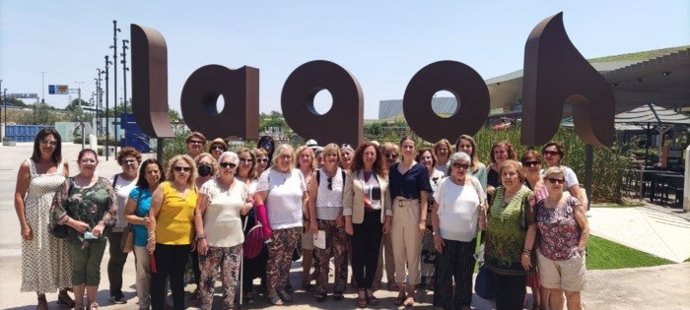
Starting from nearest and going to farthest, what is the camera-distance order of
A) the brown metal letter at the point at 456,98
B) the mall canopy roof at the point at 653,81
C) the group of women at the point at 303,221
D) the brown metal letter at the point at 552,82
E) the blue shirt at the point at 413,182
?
the group of women at the point at 303,221, the blue shirt at the point at 413,182, the brown metal letter at the point at 552,82, the brown metal letter at the point at 456,98, the mall canopy roof at the point at 653,81

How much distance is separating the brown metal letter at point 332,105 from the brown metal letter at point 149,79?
1843 millimetres

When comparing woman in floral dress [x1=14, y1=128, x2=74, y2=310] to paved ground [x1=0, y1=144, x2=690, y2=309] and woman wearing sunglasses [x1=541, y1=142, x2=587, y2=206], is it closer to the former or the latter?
paved ground [x1=0, y1=144, x2=690, y2=309]

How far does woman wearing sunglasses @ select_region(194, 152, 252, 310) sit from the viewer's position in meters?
4.21

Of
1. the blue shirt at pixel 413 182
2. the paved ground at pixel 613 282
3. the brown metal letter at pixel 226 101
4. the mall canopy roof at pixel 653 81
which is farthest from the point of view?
the mall canopy roof at pixel 653 81

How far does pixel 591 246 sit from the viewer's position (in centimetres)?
742

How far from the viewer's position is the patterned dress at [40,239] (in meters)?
4.39

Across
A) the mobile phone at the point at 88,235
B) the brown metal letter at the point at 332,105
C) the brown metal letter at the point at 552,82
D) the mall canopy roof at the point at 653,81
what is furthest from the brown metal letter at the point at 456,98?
the mall canopy roof at the point at 653,81

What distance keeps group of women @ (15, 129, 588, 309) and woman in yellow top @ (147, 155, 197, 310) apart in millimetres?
10

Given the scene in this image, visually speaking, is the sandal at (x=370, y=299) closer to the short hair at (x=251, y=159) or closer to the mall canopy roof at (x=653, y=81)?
the short hair at (x=251, y=159)

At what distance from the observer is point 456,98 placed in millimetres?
7496

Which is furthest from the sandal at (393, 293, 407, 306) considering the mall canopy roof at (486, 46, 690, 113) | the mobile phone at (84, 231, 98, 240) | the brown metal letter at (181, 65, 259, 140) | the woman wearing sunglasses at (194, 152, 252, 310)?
the mall canopy roof at (486, 46, 690, 113)

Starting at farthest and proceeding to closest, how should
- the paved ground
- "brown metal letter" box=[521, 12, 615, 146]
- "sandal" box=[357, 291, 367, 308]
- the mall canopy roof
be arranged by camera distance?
the mall canopy roof, "brown metal letter" box=[521, 12, 615, 146], the paved ground, "sandal" box=[357, 291, 367, 308]

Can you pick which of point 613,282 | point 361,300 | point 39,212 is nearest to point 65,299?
point 39,212

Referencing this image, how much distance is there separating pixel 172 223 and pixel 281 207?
1.04 metres
